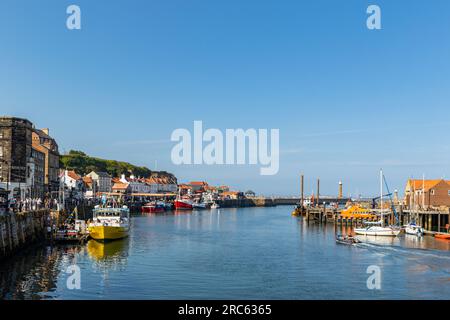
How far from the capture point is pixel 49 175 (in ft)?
393

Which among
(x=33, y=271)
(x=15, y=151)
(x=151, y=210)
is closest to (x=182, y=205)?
(x=151, y=210)

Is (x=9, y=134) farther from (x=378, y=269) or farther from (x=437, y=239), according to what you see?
(x=437, y=239)

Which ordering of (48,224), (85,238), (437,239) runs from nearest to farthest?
(85,238) < (48,224) < (437,239)

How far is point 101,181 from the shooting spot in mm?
184625

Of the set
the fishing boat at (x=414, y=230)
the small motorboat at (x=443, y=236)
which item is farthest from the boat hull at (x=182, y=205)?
the small motorboat at (x=443, y=236)

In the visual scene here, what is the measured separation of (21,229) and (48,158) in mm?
70097

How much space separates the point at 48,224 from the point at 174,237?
1849cm

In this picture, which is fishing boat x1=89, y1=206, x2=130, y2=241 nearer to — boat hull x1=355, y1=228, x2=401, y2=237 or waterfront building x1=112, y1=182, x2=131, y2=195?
boat hull x1=355, y1=228, x2=401, y2=237

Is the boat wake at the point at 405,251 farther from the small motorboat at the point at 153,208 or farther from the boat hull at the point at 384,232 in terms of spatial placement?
the small motorboat at the point at 153,208

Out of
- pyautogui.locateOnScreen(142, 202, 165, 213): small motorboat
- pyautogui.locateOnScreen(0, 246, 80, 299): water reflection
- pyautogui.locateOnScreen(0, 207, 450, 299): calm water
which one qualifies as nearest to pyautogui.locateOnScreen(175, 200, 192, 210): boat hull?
pyautogui.locateOnScreen(142, 202, 165, 213): small motorboat

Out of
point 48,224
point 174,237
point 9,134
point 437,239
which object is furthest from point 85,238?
point 437,239

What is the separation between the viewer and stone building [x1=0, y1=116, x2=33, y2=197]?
82.4m

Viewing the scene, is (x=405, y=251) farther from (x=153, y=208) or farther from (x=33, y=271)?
(x=153, y=208)

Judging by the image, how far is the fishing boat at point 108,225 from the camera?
60.8 m
